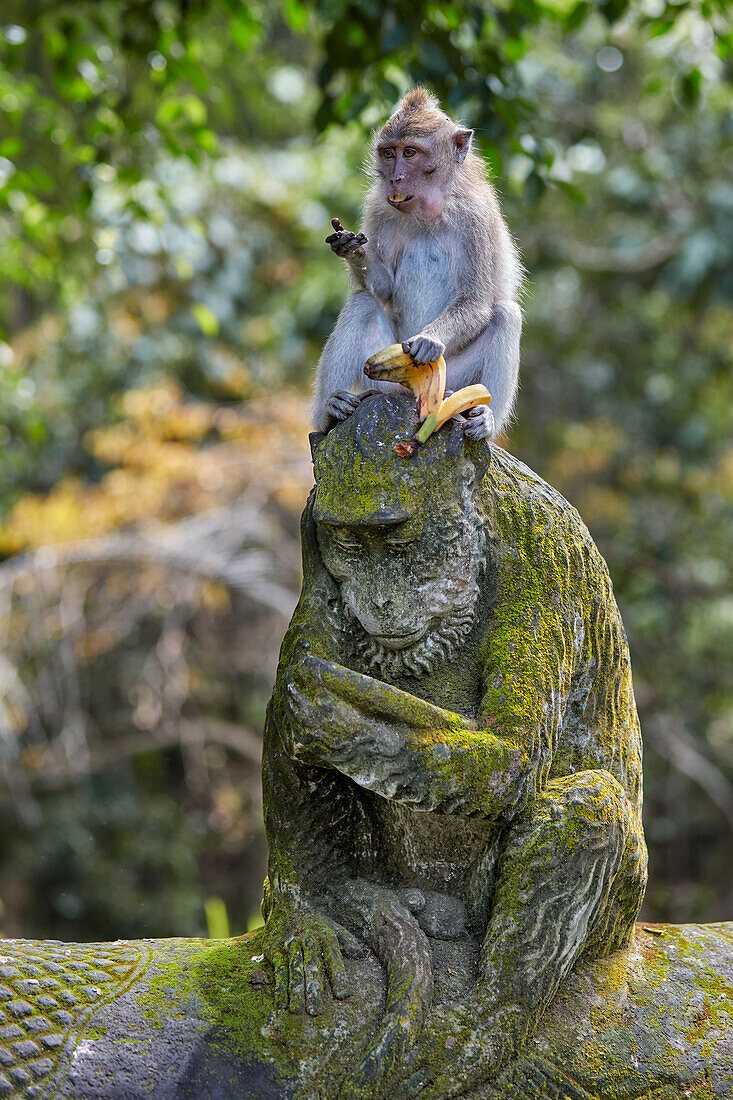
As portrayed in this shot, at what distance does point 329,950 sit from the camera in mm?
2545

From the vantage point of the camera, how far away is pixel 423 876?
109 inches

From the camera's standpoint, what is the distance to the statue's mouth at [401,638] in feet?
8.48

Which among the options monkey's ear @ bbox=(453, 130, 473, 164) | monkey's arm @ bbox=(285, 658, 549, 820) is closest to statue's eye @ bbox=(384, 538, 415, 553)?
monkey's arm @ bbox=(285, 658, 549, 820)

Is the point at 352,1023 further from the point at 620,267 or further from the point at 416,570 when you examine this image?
the point at 620,267

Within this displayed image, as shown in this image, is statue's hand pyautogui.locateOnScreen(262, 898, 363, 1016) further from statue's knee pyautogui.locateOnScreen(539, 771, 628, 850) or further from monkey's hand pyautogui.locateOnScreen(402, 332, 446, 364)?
monkey's hand pyautogui.locateOnScreen(402, 332, 446, 364)

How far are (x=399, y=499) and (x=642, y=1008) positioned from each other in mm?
1364

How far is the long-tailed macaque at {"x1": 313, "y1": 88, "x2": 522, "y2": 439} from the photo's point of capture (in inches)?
133

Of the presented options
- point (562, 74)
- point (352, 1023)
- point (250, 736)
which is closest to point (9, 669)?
point (250, 736)

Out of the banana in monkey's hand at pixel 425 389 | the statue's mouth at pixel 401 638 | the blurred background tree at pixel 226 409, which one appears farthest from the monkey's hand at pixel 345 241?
the blurred background tree at pixel 226 409

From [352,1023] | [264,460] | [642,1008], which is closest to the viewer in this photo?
[352,1023]

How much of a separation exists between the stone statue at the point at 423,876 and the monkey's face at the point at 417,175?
1.16 m

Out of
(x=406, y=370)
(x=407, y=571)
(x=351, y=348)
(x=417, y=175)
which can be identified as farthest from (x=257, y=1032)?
(x=417, y=175)

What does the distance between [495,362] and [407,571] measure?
1087 millimetres

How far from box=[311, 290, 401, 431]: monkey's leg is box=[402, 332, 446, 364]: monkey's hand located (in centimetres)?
60
